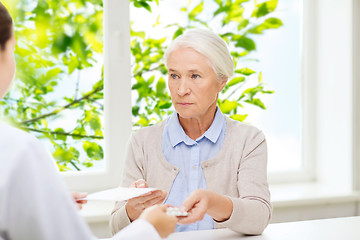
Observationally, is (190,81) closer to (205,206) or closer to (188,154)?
(188,154)

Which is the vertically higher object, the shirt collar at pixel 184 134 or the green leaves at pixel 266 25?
the green leaves at pixel 266 25

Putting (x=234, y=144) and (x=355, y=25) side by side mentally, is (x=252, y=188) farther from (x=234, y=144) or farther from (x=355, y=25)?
(x=355, y=25)

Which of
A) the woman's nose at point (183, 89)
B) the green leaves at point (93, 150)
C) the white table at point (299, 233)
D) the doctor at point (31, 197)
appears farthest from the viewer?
the green leaves at point (93, 150)

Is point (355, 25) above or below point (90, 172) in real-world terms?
above

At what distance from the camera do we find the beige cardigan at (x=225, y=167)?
66.6 inches

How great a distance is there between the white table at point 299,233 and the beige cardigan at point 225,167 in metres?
0.07

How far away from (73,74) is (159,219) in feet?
5.83

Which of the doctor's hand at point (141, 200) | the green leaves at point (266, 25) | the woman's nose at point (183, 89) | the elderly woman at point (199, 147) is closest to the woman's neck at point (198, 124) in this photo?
the elderly woman at point (199, 147)

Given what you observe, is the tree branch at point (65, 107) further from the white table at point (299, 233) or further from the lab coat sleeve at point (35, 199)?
the lab coat sleeve at point (35, 199)

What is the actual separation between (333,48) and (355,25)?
0.66ft

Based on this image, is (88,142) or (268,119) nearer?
(88,142)

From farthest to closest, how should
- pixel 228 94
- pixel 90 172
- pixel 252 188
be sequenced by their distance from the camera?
pixel 228 94
pixel 90 172
pixel 252 188

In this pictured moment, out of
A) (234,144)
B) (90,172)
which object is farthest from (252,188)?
(90,172)

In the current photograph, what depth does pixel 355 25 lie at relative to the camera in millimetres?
2779
